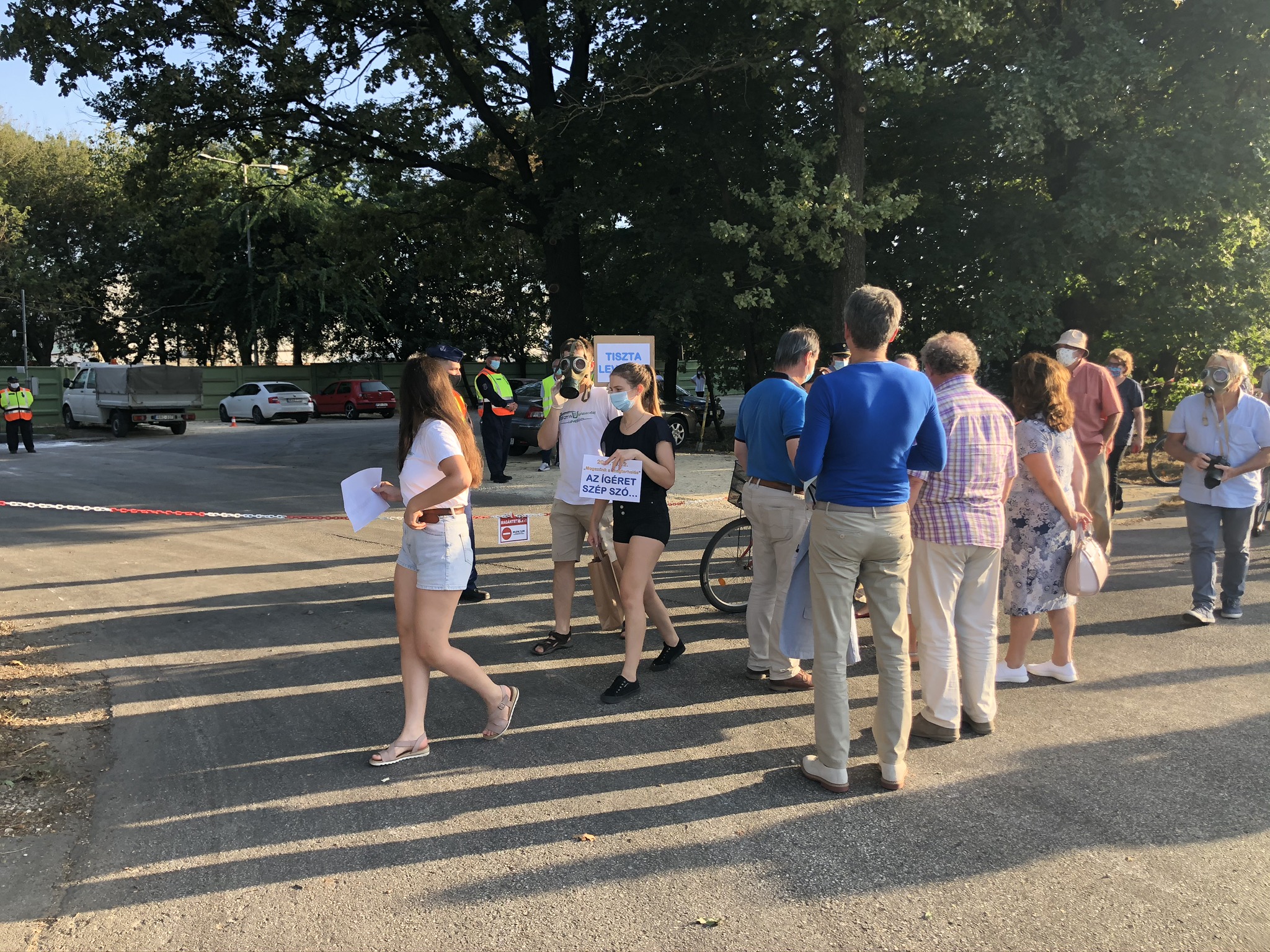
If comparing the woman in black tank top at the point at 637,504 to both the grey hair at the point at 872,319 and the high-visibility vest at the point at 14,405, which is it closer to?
the grey hair at the point at 872,319

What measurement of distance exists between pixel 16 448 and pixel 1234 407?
2390 cm

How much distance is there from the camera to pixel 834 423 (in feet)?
13.8

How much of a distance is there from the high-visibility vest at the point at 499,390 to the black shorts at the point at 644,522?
31.0ft

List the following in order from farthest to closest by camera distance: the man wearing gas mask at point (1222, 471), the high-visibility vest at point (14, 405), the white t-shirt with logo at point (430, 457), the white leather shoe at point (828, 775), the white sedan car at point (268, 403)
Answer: the white sedan car at point (268, 403) → the high-visibility vest at point (14, 405) → the man wearing gas mask at point (1222, 471) → the white t-shirt with logo at point (430, 457) → the white leather shoe at point (828, 775)

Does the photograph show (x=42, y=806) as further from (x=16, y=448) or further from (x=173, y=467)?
(x=16, y=448)

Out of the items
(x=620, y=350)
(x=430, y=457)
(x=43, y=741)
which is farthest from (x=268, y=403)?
(x=430, y=457)

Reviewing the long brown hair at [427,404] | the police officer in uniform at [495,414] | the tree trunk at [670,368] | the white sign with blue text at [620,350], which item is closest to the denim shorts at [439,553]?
the long brown hair at [427,404]

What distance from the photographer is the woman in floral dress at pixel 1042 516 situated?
17.3 feet

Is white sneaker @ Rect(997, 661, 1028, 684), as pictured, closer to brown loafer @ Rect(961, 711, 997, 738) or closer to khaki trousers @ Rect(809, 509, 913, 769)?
brown loafer @ Rect(961, 711, 997, 738)

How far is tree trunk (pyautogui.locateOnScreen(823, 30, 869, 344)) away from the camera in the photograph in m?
14.6

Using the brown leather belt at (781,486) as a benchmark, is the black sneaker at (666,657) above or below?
below

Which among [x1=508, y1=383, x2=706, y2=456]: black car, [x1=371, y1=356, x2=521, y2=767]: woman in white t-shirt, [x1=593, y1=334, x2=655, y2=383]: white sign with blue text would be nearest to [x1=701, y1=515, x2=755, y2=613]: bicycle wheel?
[x1=371, y1=356, x2=521, y2=767]: woman in white t-shirt

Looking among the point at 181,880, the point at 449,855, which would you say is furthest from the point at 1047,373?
the point at 181,880

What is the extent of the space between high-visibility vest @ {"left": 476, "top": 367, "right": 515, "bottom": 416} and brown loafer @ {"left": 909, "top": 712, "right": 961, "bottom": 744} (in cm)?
1069
